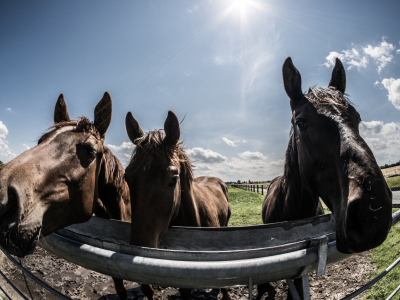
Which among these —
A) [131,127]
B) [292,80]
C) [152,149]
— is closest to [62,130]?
[131,127]

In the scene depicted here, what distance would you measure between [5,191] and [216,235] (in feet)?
4.44

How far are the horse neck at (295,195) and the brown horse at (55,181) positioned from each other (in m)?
2.04

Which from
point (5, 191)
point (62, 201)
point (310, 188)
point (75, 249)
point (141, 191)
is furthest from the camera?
point (141, 191)

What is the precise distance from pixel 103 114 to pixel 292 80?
2.11 meters

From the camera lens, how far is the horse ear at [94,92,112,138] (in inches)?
91.0

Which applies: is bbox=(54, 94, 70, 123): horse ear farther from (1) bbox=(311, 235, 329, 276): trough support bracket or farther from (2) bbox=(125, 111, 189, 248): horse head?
(1) bbox=(311, 235, 329, 276): trough support bracket

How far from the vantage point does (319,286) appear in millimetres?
3594

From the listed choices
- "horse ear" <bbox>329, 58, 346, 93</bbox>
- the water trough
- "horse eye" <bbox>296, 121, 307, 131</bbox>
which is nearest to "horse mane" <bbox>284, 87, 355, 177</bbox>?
"horse eye" <bbox>296, 121, 307, 131</bbox>

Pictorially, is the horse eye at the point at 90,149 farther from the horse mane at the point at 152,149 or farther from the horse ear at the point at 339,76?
the horse ear at the point at 339,76

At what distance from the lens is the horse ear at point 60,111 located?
243cm

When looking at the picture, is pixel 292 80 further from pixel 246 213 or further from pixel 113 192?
pixel 246 213

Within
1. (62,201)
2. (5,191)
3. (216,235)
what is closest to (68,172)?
(62,201)

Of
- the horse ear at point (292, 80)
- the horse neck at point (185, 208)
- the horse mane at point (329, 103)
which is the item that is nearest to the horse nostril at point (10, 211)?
the horse neck at point (185, 208)

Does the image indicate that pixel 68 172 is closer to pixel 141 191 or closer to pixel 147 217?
pixel 141 191
